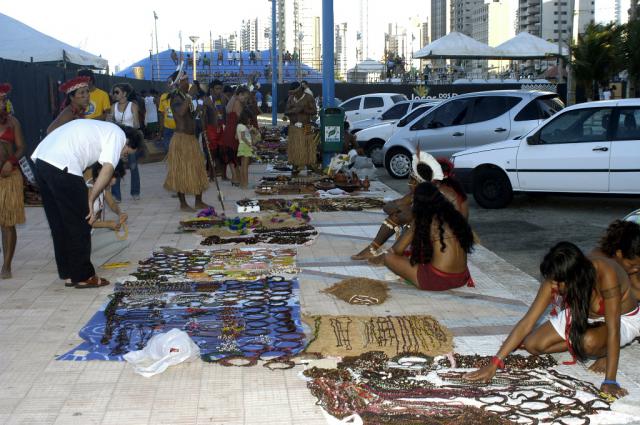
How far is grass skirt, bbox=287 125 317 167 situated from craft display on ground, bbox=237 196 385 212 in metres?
4.50

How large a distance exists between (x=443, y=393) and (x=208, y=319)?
2.22 meters

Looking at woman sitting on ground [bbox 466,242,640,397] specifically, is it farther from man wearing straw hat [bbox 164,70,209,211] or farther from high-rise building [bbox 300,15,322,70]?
high-rise building [bbox 300,15,322,70]

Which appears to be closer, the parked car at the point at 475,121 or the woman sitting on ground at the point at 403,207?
the woman sitting on ground at the point at 403,207

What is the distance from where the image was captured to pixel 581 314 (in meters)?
5.03

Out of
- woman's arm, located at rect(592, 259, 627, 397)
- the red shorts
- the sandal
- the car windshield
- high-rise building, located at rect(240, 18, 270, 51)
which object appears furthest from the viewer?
high-rise building, located at rect(240, 18, 270, 51)

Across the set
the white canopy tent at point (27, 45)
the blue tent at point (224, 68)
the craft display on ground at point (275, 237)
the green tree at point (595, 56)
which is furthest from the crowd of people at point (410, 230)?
the blue tent at point (224, 68)

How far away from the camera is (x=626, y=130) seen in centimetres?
1143

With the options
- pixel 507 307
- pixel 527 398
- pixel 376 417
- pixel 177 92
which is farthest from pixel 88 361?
pixel 177 92

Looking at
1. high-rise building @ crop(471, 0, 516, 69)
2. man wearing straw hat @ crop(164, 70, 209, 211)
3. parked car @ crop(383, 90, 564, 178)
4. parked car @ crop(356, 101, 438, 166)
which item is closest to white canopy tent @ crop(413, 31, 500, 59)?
parked car @ crop(356, 101, 438, 166)

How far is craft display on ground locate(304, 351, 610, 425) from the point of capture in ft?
15.0

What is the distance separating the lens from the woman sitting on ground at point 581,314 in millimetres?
4848

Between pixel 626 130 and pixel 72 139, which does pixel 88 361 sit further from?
pixel 626 130

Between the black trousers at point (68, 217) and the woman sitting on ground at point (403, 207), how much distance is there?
2755 millimetres

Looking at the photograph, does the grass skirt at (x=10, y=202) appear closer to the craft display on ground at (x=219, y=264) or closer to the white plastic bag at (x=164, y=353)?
the craft display on ground at (x=219, y=264)
